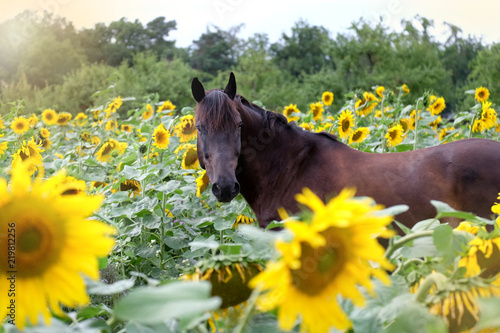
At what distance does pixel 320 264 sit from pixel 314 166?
2.78m

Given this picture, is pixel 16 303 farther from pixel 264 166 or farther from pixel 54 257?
pixel 264 166

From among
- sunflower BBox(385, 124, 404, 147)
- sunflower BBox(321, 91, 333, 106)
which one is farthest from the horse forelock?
sunflower BBox(321, 91, 333, 106)

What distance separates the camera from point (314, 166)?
11.2 feet

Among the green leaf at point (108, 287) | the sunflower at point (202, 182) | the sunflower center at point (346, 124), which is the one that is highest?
the sunflower center at point (346, 124)

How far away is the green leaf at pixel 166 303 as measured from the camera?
1.87ft

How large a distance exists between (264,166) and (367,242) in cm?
283

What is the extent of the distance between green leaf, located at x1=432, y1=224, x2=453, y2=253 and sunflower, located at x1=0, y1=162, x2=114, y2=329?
462mm

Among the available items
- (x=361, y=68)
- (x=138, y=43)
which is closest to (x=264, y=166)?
(x=361, y=68)

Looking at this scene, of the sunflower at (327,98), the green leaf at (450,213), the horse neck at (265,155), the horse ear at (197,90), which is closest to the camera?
the green leaf at (450,213)

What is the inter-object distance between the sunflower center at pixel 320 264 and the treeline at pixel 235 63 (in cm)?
1317

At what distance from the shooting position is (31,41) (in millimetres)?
32312

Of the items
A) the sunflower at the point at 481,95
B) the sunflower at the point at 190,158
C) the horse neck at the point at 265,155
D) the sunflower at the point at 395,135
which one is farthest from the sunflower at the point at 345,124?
the sunflower at the point at 481,95

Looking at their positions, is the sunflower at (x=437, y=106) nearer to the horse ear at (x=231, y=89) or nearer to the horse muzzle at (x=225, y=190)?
the horse ear at (x=231, y=89)

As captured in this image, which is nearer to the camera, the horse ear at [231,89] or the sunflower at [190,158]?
the horse ear at [231,89]
